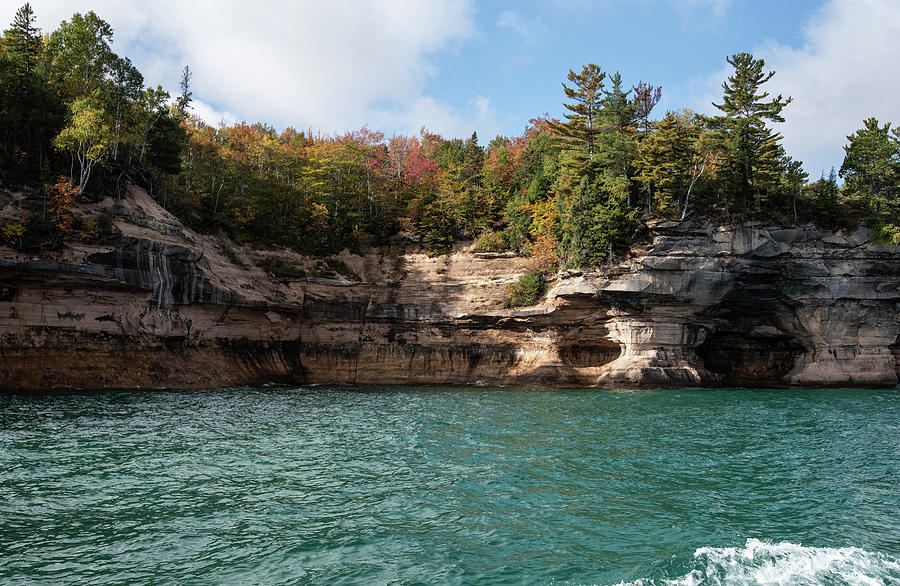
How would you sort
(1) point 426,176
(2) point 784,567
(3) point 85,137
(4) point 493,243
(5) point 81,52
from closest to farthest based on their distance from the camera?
(2) point 784,567, (3) point 85,137, (5) point 81,52, (4) point 493,243, (1) point 426,176

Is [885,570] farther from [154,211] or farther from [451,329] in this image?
[154,211]

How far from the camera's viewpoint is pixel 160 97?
39.2 metres

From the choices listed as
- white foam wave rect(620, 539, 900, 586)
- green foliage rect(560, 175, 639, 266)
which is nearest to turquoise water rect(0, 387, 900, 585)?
white foam wave rect(620, 539, 900, 586)

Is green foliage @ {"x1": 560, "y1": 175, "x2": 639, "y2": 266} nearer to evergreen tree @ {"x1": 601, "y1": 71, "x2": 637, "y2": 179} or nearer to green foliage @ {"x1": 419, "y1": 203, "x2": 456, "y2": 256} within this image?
evergreen tree @ {"x1": 601, "y1": 71, "x2": 637, "y2": 179}

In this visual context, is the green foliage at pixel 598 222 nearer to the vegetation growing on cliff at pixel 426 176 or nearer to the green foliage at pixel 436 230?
the vegetation growing on cliff at pixel 426 176

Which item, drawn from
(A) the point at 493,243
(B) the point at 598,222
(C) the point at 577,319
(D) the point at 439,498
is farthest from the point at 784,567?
(A) the point at 493,243

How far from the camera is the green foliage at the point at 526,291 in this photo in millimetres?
37594

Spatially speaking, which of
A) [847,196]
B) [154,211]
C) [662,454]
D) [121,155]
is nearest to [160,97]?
[121,155]

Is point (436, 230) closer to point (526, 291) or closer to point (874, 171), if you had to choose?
point (526, 291)

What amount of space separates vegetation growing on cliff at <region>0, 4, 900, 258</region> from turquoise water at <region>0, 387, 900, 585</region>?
58.4 feet

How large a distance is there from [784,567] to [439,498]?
23.4 feet

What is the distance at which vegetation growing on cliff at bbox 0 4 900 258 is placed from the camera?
3097 centimetres

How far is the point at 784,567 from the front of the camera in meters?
8.92

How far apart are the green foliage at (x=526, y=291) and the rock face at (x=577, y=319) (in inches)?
38.9
